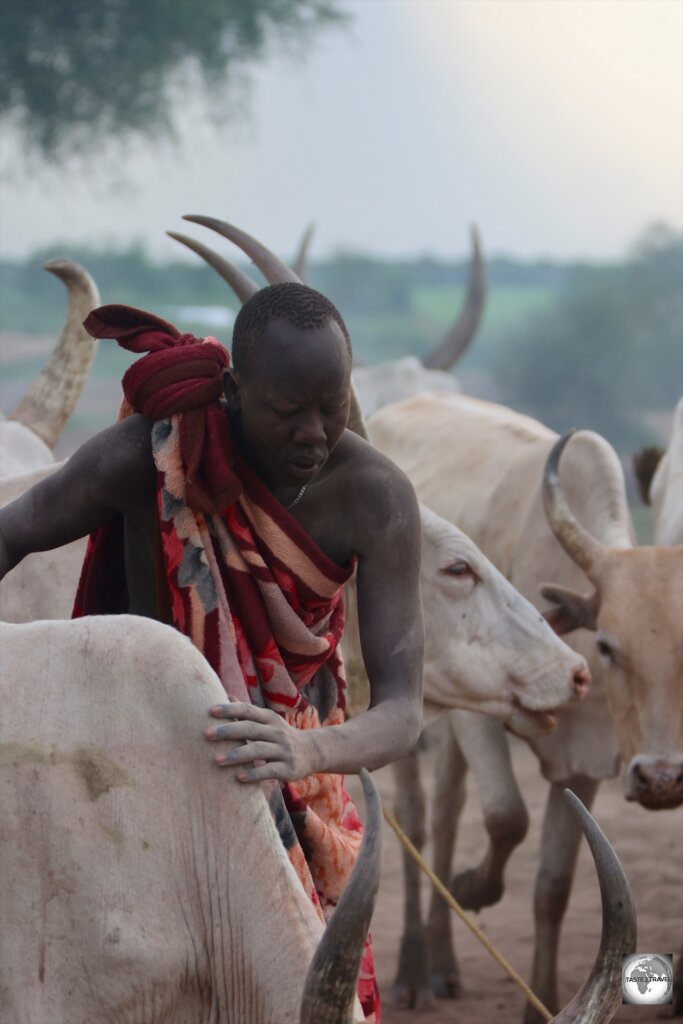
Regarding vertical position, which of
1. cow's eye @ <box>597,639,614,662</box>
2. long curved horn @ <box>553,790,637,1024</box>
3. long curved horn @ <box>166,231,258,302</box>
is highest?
long curved horn @ <box>166,231,258,302</box>

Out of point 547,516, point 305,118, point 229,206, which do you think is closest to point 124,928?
point 547,516

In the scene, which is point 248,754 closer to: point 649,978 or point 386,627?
point 386,627

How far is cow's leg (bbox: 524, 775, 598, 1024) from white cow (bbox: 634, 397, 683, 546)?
2.73ft

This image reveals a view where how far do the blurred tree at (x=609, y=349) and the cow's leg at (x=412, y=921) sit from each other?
7739 millimetres

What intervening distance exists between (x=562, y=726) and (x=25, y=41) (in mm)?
7790

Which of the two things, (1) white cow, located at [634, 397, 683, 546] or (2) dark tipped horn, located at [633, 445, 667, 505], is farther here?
(2) dark tipped horn, located at [633, 445, 667, 505]

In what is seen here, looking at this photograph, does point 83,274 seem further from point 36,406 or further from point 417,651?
point 417,651

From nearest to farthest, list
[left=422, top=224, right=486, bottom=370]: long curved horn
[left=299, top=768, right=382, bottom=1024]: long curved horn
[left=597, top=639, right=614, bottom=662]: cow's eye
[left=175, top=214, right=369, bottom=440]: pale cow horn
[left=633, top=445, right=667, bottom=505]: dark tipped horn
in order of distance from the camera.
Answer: [left=299, top=768, right=382, bottom=1024]: long curved horn
[left=175, top=214, right=369, bottom=440]: pale cow horn
[left=597, top=639, right=614, bottom=662]: cow's eye
[left=633, top=445, right=667, bottom=505]: dark tipped horn
[left=422, top=224, right=486, bottom=370]: long curved horn

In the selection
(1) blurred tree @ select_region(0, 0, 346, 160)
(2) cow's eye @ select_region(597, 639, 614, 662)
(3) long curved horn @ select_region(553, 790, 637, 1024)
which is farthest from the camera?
(1) blurred tree @ select_region(0, 0, 346, 160)

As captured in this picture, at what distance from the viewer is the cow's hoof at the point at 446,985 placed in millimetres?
5387

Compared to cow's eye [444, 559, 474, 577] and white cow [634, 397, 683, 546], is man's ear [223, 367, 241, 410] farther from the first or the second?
white cow [634, 397, 683, 546]

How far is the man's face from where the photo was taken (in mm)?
2240

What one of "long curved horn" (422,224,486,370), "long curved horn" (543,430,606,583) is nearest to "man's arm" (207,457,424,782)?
"long curved horn" (543,430,606,583)

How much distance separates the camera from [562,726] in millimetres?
5156
